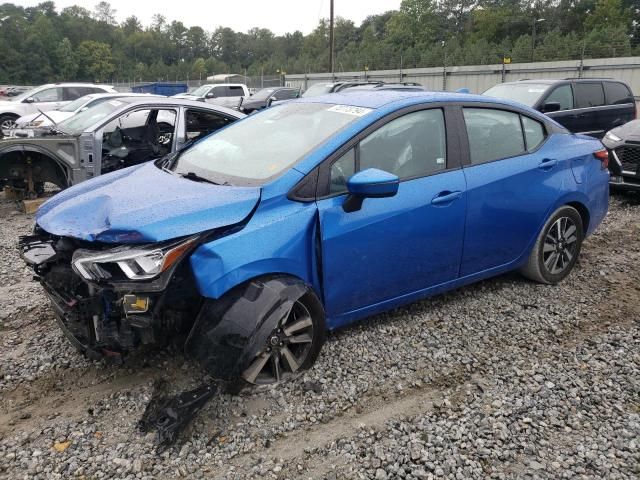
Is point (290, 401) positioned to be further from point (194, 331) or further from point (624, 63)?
point (624, 63)

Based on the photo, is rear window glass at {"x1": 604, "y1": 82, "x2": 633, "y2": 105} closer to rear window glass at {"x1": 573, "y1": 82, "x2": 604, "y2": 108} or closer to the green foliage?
rear window glass at {"x1": 573, "y1": 82, "x2": 604, "y2": 108}

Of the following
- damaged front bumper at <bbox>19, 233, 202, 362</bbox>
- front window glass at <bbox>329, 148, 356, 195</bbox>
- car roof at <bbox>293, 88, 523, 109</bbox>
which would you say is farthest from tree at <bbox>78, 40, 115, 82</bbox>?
front window glass at <bbox>329, 148, 356, 195</bbox>

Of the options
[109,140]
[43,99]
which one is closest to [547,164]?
[109,140]

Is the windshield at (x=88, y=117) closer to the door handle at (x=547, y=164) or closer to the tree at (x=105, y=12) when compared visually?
the door handle at (x=547, y=164)

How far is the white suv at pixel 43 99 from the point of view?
50.3ft

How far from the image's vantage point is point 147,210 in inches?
111

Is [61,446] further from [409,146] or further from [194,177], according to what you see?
[409,146]

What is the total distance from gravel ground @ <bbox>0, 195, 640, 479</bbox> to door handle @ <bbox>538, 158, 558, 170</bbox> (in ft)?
3.61

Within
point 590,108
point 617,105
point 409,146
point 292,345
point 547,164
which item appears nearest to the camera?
point 292,345

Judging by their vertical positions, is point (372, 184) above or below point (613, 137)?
below

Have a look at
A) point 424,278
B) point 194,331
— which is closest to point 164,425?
point 194,331

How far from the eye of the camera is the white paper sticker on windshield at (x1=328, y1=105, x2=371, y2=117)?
3.47m

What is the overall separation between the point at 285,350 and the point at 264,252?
597mm

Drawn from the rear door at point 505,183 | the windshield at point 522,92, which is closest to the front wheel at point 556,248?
the rear door at point 505,183
